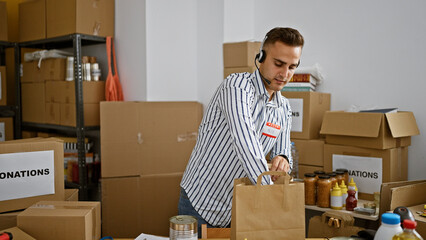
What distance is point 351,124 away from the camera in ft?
8.34

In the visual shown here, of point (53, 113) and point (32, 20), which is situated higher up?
point (32, 20)

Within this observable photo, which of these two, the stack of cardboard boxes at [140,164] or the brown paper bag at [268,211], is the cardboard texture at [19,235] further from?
the stack of cardboard boxes at [140,164]

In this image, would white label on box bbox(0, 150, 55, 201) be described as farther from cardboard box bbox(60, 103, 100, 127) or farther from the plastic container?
the plastic container

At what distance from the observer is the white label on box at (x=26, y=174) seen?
1858 mm

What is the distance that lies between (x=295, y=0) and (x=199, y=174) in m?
1.98

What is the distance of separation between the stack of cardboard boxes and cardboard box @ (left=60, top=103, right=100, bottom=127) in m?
0.38

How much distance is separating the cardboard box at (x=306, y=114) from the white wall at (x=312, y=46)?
0.79 ft

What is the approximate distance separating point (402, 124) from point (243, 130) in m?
1.46

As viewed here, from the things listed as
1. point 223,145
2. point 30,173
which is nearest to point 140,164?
point 30,173

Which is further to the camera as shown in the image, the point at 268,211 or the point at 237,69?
the point at 237,69

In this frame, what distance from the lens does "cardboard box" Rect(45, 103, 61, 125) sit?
338cm

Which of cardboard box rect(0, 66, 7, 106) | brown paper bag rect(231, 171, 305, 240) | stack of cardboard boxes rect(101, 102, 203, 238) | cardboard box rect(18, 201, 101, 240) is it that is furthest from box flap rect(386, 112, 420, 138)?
cardboard box rect(0, 66, 7, 106)

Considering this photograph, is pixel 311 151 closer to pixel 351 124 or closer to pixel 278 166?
pixel 351 124

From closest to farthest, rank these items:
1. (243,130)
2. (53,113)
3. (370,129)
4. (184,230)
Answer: (184,230), (243,130), (370,129), (53,113)
